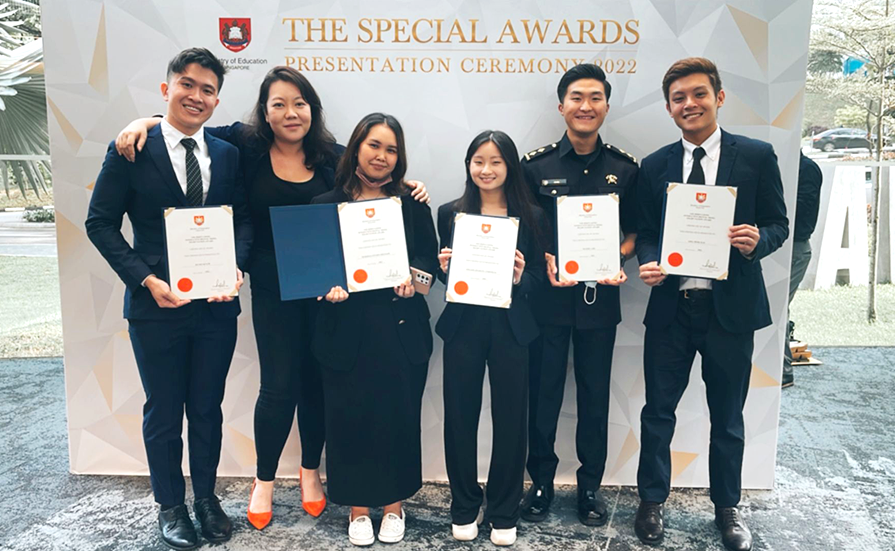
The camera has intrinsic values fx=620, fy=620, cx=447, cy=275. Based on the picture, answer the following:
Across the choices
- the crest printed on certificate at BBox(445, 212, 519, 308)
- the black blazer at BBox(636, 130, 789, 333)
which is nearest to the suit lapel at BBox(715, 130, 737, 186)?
the black blazer at BBox(636, 130, 789, 333)

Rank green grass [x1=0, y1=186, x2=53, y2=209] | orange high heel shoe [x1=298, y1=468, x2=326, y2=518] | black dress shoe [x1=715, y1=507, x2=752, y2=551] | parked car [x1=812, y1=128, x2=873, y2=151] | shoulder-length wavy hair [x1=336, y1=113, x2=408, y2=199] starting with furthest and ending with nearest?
1. parked car [x1=812, y1=128, x2=873, y2=151]
2. green grass [x1=0, y1=186, x2=53, y2=209]
3. orange high heel shoe [x1=298, y1=468, x2=326, y2=518]
4. black dress shoe [x1=715, y1=507, x2=752, y2=551]
5. shoulder-length wavy hair [x1=336, y1=113, x2=408, y2=199]

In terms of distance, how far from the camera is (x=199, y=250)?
90.7 inches

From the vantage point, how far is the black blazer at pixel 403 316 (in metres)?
2.44

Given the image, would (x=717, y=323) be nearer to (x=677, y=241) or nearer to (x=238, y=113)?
(x=677, y=241)

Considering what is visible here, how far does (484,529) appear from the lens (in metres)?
2.66

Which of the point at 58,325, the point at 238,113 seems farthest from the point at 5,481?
the point at 58,325

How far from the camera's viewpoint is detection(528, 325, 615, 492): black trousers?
2.64 meters

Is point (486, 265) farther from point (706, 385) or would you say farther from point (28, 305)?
point (28, 305)

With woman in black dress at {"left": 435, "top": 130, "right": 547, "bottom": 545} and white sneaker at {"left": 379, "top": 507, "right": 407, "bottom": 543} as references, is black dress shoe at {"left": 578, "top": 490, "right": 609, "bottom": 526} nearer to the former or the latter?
woman in black dress at {"left": 435, "top": 130, "right": 547, "bottom": 545}

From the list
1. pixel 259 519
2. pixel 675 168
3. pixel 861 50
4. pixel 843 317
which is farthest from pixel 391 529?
pixel 861 50

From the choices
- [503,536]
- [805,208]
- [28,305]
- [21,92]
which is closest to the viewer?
[503,536]

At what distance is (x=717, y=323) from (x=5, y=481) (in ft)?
11.3

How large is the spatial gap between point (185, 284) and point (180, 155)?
50 centimetres

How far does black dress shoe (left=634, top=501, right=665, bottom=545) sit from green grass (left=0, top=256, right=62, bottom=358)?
505cm
